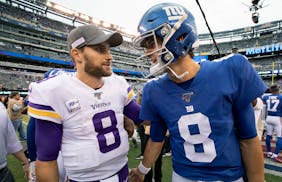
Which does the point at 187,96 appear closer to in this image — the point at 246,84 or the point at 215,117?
the point at 215,117

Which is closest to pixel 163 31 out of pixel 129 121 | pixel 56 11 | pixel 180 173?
pixel 129 121

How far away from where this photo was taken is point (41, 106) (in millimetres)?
1415

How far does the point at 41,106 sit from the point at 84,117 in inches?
11.8

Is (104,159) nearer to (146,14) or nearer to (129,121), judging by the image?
(129,121)

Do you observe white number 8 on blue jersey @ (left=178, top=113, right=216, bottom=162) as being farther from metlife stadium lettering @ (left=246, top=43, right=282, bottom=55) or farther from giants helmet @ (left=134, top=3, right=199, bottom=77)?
metlife stadium lettering @ (left=246, top=43, right=282, bottom=55)

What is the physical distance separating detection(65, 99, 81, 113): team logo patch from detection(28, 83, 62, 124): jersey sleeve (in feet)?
0.29

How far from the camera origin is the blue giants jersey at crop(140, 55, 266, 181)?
4.16 feet

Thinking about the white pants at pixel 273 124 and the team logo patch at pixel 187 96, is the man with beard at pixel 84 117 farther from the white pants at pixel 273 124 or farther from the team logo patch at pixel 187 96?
the white pants at pixel 273 124

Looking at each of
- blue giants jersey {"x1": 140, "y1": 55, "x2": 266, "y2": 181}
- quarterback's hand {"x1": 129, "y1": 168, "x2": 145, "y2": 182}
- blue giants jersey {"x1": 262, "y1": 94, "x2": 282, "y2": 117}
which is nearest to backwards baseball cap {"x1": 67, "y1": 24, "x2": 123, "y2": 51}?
blue giants jersey {"x1": 140, "y1": 55, "x2": 266, "y2": 181}

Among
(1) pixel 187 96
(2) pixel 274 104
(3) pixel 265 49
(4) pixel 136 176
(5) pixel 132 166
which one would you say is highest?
(3) pixel 265 49

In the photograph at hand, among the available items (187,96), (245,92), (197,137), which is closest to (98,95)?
(187,96)

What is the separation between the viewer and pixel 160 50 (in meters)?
1.38

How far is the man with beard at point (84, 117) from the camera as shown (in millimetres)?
1435

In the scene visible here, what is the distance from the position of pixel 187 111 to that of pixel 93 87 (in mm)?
782
